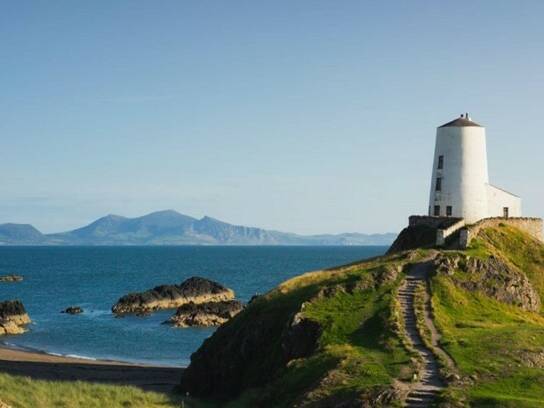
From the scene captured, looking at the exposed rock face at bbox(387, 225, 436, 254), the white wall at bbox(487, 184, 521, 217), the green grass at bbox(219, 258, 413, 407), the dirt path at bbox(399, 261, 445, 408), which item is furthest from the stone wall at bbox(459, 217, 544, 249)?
the green grass at bbox(219, 258, 413, 407)

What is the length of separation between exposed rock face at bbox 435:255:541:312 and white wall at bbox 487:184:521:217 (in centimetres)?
1351

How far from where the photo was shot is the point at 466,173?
73125 millimetres

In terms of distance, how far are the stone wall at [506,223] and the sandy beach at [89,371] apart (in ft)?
84.2

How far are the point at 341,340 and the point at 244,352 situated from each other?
362 inches

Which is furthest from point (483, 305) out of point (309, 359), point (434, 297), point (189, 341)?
point (189, 341)

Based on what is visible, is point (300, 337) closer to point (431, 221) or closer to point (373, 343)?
point (373, 343)

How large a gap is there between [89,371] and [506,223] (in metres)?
39.1

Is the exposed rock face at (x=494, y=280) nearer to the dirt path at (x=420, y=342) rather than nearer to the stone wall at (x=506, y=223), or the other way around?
the dirt path at (x=420, y=342)

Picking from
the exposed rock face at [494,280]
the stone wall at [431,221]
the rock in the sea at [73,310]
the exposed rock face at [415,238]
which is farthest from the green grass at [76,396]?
the rock in the sea at [73,310]

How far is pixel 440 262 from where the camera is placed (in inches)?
2334

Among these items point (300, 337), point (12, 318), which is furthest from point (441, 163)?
point (12, 318)

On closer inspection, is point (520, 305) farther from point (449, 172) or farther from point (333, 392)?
point (333, 392)

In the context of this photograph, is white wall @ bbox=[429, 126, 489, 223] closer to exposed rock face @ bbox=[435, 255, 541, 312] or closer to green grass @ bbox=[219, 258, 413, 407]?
exposed rock face @ bbox=[435, 255, 541, 312]

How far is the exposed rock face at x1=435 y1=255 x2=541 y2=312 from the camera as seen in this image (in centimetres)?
5812
